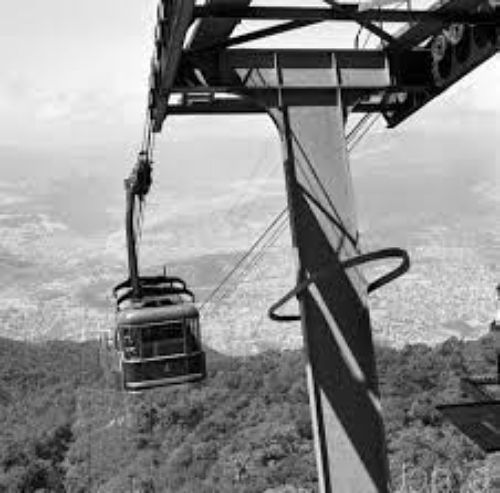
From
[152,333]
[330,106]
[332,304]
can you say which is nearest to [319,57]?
[330,106]

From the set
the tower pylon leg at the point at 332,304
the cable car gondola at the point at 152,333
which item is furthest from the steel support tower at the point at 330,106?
the cable car gondola at the point at 152,333

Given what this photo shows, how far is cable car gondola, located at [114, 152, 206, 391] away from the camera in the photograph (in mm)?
15641

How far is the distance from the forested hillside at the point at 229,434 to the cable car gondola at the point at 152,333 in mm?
37795

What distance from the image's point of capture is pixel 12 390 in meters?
123

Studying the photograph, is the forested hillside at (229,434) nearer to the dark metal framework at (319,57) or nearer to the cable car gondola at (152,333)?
the cable car gondola at (152,333)

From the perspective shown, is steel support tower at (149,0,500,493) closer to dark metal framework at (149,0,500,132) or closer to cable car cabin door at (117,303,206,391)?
dark metal framework at (149,0,500,132)

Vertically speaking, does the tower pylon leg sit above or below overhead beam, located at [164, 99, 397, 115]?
below

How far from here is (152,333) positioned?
15.9 metres

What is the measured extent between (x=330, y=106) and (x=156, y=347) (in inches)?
295

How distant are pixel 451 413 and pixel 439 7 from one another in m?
4.97

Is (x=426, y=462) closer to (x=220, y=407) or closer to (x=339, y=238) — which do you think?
(x=220, y=407)

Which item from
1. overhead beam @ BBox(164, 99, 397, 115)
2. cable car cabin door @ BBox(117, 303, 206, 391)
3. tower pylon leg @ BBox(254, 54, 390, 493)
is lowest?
cable car cabin door @ BBox(117, 303, 206, 391)

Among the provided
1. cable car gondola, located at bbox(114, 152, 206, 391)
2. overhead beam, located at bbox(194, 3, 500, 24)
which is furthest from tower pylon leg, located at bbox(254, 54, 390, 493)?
cable car gondola, located at bbox(114, 152, 206, 391)

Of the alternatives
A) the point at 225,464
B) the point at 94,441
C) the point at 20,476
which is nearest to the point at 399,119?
the point at 225,464
